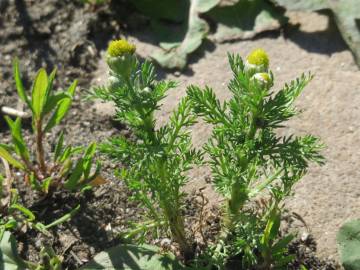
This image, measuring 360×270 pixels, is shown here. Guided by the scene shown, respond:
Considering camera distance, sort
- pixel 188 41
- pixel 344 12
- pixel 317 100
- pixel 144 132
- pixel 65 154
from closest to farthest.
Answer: pixel 144 132 < pixel 65 154 < pixel 317 100 < pixel 344 12 < pixel 188 41

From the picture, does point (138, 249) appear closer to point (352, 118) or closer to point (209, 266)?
point (209, 266)

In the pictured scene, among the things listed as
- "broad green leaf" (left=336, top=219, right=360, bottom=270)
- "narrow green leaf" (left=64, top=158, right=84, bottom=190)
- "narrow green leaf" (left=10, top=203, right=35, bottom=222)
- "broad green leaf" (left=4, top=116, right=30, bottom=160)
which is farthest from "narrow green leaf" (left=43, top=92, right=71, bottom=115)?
"broad green leaf" (left=336, top=219, right=360, bottom=270)

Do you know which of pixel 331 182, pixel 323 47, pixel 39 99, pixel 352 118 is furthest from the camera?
pixel 323 47

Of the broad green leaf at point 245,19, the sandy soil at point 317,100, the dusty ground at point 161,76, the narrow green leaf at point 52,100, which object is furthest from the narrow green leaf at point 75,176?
the broad green leaf at point 245,19

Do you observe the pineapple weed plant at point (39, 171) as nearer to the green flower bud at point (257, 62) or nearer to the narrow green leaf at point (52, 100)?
the narrow green leaf at point (52, 100)

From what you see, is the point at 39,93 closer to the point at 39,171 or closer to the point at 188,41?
the point at 39,171

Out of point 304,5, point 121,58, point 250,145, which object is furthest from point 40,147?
point 304,5

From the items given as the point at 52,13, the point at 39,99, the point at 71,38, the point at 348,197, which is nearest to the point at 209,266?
the point at 348,197
